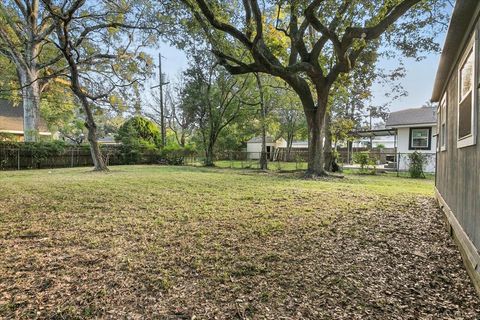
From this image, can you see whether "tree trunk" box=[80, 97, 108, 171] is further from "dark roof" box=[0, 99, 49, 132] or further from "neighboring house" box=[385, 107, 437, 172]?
"neighboring house" box=[385, 107, 437, 172]

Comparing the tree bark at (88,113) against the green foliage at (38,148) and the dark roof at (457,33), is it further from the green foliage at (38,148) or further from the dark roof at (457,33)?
the dark roof at (457,33)

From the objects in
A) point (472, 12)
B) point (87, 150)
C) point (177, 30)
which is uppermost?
point (177, 30)

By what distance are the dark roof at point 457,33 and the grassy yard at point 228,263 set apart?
2.27 metres

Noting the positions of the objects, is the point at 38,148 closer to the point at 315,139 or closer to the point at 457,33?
the point at 315,139

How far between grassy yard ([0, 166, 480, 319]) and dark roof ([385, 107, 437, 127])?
476 inches

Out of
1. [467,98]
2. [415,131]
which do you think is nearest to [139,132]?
[415,131]

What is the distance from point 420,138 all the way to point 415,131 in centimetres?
46

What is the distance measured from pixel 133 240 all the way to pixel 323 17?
26.9 ft

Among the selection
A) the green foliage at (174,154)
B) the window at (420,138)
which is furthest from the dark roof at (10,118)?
the window at (420,138)

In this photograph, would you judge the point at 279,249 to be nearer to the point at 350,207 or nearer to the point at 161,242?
the point at 161,242

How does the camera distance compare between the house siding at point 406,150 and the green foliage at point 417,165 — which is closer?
the green foliage at point 417,165

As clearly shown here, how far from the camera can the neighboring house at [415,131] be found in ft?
47.5

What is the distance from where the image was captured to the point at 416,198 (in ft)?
20.0

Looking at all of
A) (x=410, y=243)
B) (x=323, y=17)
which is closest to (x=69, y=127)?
(x=323, y=17)
